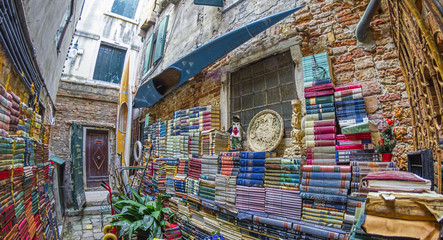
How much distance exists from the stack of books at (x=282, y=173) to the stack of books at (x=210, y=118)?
4.75 ft

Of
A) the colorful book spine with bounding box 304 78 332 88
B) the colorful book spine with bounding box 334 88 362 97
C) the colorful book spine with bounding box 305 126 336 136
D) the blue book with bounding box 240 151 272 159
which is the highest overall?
the colorful book spine with bounding box 304 78 332 88

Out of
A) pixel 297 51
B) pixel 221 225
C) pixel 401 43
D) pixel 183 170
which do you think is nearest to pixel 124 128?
pixel 183 170

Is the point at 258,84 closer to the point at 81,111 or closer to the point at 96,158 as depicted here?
the point at 81,111

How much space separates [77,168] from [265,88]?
19.6ft

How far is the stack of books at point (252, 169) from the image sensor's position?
2.89 meters

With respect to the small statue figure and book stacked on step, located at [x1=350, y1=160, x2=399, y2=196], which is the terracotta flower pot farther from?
the small statue figure

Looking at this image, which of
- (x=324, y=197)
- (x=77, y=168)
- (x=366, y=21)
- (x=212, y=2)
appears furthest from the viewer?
(x=77, y=168)

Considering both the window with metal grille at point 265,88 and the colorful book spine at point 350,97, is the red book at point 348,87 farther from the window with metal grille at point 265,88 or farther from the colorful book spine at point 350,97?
the window with metal grille at point 265,88

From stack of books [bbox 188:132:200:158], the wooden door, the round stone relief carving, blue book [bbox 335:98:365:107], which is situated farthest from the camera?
the wooden door

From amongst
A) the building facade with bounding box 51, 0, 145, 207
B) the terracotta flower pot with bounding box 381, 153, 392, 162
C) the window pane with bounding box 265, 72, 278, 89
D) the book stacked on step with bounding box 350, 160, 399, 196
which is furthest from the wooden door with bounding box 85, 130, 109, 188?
the terracotta flower pot with bounding box 381, 153, 392, 162

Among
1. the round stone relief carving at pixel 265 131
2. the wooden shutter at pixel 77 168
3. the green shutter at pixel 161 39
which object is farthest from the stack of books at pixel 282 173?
the wooden shutter at pixel 77 168

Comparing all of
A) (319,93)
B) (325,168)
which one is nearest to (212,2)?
(319,93)

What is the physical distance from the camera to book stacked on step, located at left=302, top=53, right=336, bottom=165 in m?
2.51

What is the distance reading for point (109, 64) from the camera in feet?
33.3
